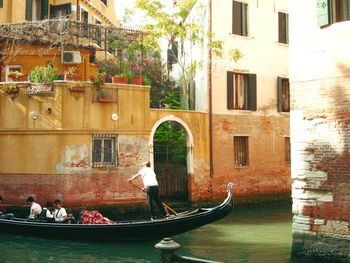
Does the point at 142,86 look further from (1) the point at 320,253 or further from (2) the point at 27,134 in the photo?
(1) the point at 320,253

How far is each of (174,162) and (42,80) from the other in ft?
16.5

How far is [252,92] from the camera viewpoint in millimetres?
16375

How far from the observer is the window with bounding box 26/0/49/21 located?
17650 millimetres

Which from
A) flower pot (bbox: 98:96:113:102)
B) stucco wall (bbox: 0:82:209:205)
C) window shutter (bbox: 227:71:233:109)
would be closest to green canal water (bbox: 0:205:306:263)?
stucco wall (bbox: 0:82:209:205)

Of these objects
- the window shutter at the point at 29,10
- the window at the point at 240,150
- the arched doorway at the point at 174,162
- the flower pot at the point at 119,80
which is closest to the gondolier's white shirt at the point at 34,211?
the arched doorway at the point at 174,162

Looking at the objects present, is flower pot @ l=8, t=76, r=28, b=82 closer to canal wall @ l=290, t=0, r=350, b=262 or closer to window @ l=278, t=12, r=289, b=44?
canal wall @ l=290, t=0, r=350, b=262

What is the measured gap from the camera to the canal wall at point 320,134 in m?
7.12

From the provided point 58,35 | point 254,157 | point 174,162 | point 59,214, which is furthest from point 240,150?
point 59,214

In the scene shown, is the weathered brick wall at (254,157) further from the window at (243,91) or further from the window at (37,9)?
the window at (37,9)

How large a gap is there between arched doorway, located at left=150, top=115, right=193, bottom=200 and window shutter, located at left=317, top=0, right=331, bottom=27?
769 centimetres

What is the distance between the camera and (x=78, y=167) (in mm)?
13133

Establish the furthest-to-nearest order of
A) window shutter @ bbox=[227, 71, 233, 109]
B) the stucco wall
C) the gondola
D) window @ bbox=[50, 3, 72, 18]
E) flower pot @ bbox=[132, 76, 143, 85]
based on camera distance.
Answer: window @ bbox=[50, 3, 72, 18]
window shutter @ bbox=[227, 71, 233, 109]
flower pot @ bbox=[132, 76, 143, 85]
the stucco wall
the gondola

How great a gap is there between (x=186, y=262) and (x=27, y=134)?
10.5 m

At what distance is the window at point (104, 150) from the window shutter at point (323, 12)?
302 inches
